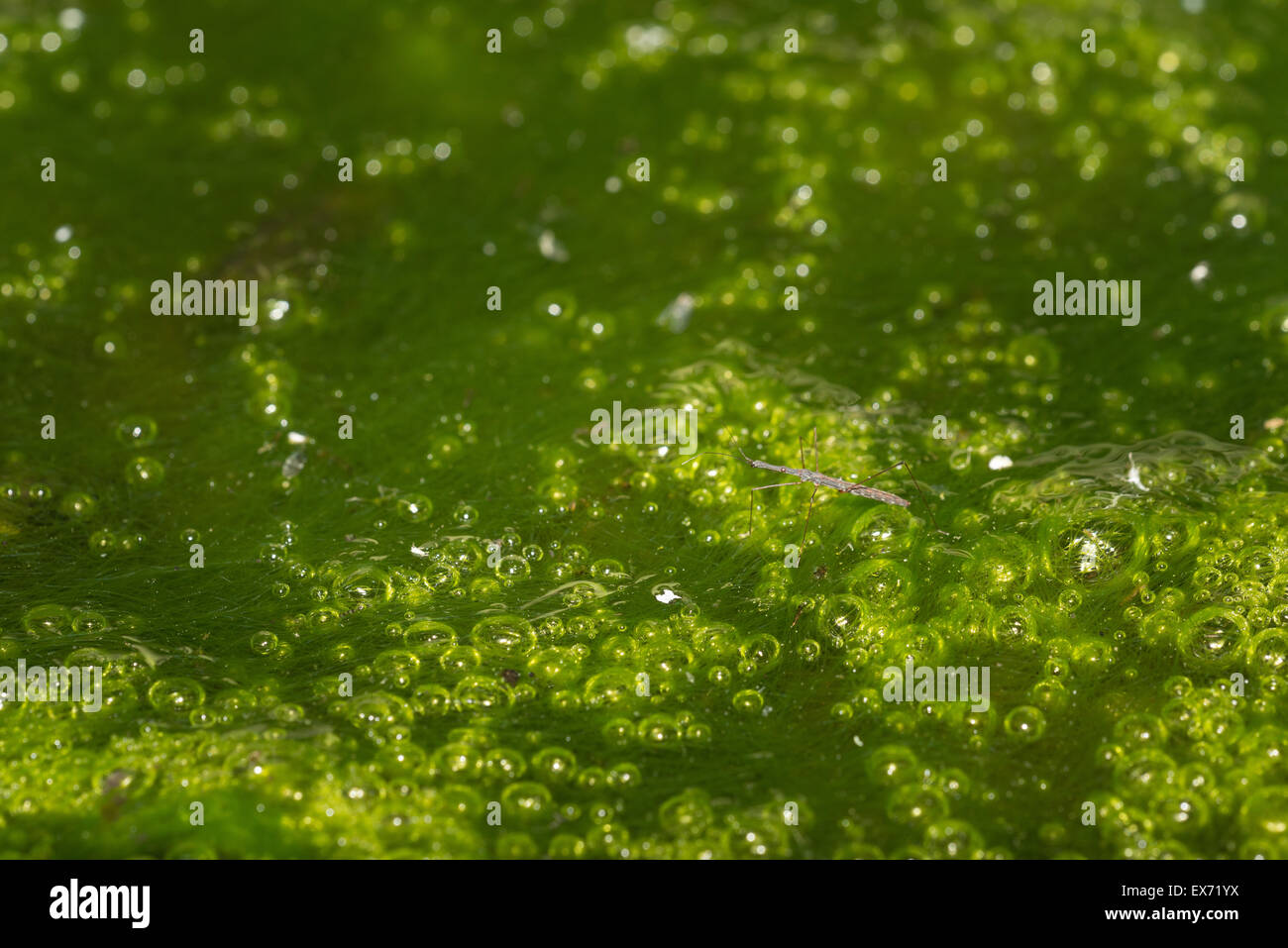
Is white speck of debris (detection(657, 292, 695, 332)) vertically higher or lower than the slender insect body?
higher

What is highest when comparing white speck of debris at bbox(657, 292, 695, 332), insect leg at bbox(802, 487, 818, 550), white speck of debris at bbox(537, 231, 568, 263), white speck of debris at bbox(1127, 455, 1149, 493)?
white speck of debris at bbox(537, 231, 568, 263)

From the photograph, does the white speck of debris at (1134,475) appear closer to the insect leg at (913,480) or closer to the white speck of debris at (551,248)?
the insect leg at (913,480)

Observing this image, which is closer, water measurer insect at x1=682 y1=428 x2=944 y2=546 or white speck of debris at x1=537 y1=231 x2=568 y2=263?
water measurer insect at x1=682 y1=428 x2=944 y2=546

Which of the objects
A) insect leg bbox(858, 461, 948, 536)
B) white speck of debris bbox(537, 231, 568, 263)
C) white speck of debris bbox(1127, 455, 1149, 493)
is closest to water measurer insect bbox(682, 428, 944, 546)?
insect leg bbox(858, 461, 948, 536)

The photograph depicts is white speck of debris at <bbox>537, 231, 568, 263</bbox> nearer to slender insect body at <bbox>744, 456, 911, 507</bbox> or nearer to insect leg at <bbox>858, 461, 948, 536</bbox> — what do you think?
slender insect body at <bbox>744, 456, 911, 507</bbox>

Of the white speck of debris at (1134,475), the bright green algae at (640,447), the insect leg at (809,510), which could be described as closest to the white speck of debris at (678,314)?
the bright green algae at (640,447)

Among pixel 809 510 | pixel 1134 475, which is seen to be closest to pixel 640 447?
pixel 809 510

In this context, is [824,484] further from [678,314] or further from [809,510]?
[678,314]
